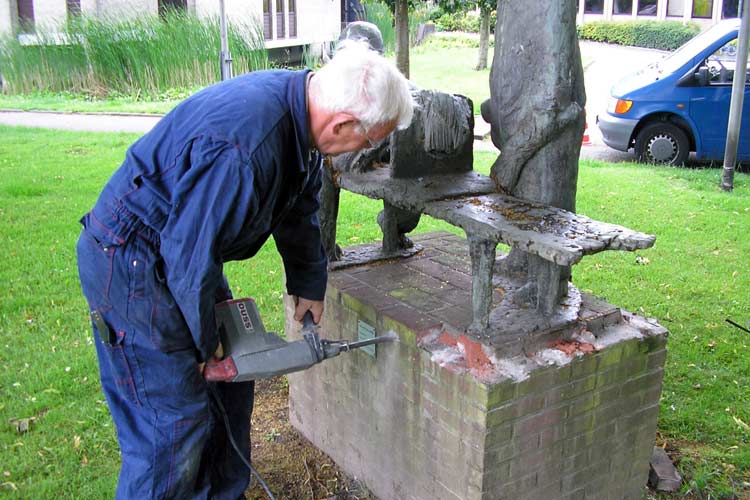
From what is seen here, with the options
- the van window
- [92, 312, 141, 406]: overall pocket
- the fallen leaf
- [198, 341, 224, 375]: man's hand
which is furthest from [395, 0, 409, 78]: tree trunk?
[92, 312, 141, 406]: overall pocket

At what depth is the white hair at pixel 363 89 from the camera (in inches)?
80.6

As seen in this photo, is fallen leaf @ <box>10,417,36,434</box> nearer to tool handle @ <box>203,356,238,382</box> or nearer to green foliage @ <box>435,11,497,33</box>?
tool handle @ <box>203,356,238,382</box>

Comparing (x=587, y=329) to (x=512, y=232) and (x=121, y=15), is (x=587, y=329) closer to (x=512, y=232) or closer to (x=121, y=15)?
(x=512, y=232)

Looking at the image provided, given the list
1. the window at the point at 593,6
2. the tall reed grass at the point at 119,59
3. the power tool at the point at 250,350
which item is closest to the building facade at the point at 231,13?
the tall reed grass at the point at 119,59

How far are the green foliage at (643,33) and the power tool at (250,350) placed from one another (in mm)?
25145

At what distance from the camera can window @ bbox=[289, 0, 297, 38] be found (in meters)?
21.6

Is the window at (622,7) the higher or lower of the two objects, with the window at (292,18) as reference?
higher

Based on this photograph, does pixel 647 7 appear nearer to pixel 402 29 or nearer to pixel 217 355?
pixel 402 29

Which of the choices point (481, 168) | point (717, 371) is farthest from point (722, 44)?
point (717, 371)

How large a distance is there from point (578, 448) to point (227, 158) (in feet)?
5.68

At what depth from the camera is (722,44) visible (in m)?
8.59

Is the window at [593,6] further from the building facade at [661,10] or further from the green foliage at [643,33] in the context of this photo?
the green foliage at [643,33]

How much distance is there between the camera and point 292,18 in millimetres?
21641

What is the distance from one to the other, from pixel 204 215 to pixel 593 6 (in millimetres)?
31607
